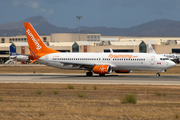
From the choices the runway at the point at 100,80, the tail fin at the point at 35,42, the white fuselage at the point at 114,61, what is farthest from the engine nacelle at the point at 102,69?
the tail fin at the point at 35,42

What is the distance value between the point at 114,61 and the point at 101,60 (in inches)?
95.0

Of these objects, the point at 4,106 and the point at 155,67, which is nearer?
the point at 4,106

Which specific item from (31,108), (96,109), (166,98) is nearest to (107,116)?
(96,109)

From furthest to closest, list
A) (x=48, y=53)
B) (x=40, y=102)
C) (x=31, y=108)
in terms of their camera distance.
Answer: (x=48, y=53) → (x=40, y=102) → (x=31, y=108)

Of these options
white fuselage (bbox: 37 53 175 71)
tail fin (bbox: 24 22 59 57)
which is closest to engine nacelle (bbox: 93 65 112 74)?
white fuselage (bbox: 37 53 175 71)

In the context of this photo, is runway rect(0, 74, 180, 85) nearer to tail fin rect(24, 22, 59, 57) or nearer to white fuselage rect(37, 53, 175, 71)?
white fuselage rect(37, 53, 175, 71)

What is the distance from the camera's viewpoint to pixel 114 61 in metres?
50.3

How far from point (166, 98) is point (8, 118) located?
13487mm

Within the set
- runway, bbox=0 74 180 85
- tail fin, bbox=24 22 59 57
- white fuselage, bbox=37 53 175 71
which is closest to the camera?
runway, bbox=0 74 180 85

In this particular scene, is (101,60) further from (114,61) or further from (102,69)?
(102,69)

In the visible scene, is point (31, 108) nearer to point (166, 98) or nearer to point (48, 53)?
point (166, 98)

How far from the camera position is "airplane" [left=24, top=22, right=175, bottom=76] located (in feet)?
160

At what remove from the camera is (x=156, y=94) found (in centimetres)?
2692

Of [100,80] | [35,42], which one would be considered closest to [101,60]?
[100,80]
